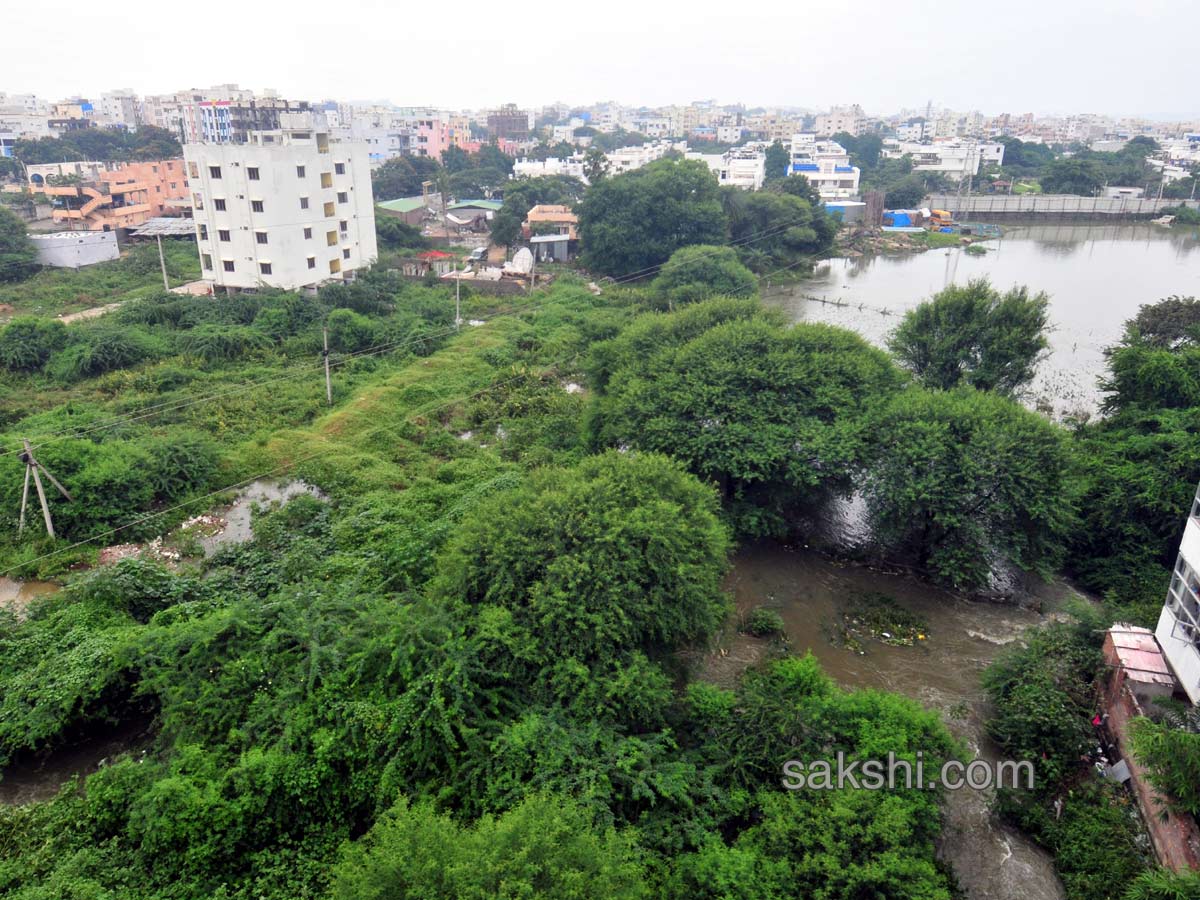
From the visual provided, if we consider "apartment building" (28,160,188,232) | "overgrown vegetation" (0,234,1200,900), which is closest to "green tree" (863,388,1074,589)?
"overgrown vegetation" (0,234,1200,900)

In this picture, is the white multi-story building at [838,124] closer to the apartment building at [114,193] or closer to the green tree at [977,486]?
the apartment building at [114,193]

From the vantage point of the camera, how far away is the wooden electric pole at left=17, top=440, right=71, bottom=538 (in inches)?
496

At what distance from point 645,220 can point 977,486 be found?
27.2 meters

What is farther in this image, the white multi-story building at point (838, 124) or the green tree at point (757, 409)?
the white multi-story building at point (838, 124)

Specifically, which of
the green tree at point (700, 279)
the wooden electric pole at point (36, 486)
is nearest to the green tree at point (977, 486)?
the wooden electric pole at point (36, 486)

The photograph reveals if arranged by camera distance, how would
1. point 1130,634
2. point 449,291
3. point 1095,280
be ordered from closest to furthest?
point 1130,634 → point 449,291 → point 1095,280

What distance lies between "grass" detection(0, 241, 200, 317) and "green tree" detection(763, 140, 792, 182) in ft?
162

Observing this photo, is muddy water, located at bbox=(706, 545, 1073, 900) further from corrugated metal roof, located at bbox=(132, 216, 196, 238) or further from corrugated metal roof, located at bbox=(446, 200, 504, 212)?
corrugated metal roof, located at bbox=(446, 200, 504, 212)

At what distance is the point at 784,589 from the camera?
13625 mm

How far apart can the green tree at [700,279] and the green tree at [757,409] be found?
12595 millimetres

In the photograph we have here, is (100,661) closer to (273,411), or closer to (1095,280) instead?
(273,411)

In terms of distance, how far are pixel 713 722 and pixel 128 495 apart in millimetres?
11702

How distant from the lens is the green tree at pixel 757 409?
13727 mm

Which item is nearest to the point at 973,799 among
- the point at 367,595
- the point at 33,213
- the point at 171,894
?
the point at 367,595
